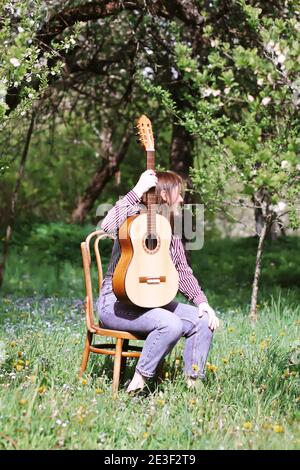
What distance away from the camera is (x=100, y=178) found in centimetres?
1164

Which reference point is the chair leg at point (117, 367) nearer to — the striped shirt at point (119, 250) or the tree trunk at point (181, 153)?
the striped shirt at point (119, 250)

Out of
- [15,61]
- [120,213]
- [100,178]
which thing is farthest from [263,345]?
[100,178]

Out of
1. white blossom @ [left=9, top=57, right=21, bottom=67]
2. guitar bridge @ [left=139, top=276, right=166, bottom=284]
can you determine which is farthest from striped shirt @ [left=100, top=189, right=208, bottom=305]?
white blossom @ [left=9, top=57, right=21, bottom=67]

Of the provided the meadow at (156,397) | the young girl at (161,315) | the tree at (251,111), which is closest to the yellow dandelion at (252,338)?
the meadow at (156,397)

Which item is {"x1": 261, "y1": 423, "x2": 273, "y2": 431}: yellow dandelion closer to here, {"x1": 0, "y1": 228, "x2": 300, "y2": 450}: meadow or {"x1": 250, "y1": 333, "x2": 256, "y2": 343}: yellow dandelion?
{"x1": 0, "y1": 228, "x2": 300, "y2": 450}: meadow

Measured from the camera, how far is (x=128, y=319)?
3834 millimetres

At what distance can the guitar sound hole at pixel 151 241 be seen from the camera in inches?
154

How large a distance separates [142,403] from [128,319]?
1.41ft

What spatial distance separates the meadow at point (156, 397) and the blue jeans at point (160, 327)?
14cm

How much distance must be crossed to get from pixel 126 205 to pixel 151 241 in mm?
229

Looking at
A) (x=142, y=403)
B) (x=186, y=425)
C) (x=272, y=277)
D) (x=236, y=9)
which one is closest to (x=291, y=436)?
(x=186, y=425)

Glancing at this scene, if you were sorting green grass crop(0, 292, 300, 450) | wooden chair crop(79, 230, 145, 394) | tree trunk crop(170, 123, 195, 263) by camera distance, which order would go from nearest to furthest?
green grass crop(0, 292, 300, 450)
wooden chair crop(79, 230, 145, 394)
tree trunk crop(170, 123, 195, 263)

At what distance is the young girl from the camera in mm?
3719
